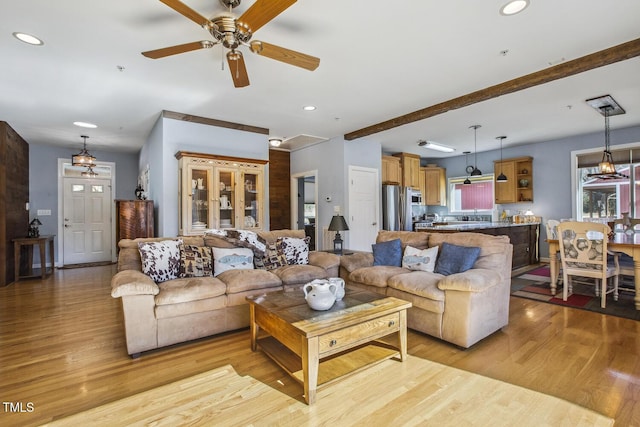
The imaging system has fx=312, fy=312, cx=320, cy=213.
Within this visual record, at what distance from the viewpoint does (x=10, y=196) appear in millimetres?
5172

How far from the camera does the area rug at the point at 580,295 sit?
11.1 ft

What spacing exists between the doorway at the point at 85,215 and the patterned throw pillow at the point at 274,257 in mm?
5669

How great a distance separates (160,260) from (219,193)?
1820 mm

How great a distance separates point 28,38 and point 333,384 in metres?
3.65

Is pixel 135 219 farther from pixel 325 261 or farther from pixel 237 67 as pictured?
pixel 237 67

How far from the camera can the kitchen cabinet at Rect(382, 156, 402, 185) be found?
6984 mm

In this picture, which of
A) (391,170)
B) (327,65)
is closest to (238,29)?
(327,65)

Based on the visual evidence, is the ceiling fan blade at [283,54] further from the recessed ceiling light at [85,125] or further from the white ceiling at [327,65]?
the recessed ceiling light at [85,125]

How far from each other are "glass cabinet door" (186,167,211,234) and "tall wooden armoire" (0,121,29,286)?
125 inches

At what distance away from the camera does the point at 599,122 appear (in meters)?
5.29

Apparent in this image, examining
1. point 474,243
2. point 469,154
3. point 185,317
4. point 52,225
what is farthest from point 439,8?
point 52,225

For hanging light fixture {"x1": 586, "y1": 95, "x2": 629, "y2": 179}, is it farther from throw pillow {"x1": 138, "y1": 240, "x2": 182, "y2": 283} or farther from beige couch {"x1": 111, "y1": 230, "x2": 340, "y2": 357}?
throw pillow {"x1": 138, "y1": 240, "x2": 182, "y2": 283}

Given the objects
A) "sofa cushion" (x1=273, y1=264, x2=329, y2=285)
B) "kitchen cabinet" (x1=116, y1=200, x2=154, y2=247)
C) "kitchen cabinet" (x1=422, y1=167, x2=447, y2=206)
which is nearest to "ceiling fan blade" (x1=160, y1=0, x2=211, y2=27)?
"sofa cushion" (x1=273, y1=264, x2=329, y2=285)

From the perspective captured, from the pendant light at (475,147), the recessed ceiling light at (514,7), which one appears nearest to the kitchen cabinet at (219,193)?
the recessed ceiling light at (514,7)
